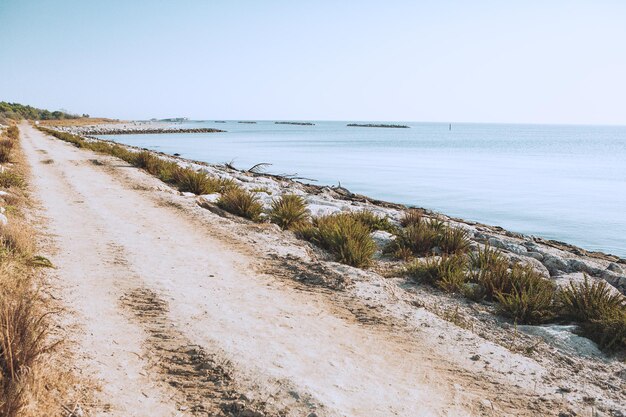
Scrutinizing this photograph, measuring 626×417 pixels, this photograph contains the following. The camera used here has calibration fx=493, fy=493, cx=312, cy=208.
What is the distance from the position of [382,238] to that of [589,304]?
457cm

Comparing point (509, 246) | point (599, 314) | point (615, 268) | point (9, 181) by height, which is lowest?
point (615, 268)

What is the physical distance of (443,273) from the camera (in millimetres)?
7254

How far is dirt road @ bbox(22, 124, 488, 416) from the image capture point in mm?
3887

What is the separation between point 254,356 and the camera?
4605 mm

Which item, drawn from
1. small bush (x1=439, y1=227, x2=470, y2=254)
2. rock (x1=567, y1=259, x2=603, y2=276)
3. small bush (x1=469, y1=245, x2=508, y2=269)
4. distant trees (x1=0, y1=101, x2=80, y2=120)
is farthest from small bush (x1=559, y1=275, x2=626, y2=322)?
distant trees (x1=0, y1=101, x2=80, y2=120)

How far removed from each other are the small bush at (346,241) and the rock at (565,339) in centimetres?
299

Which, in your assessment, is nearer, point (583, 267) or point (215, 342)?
point (215, 342)

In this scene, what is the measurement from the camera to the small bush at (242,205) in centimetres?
1180

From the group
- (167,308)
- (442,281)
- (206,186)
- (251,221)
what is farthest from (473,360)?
(206,186)

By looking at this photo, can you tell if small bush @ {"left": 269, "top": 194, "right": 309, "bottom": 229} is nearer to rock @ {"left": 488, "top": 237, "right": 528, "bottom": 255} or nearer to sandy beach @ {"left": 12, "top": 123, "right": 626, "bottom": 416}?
sandy beach @ {"left": 12, "top": 123, "right": 626, "bottom": 416}

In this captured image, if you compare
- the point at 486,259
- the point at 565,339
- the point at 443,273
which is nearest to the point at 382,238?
the point at 486,259

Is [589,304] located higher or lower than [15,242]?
lower

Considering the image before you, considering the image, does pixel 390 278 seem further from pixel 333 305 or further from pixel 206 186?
pixel 206 186

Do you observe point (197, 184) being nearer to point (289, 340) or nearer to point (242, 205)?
point (242, 205)
